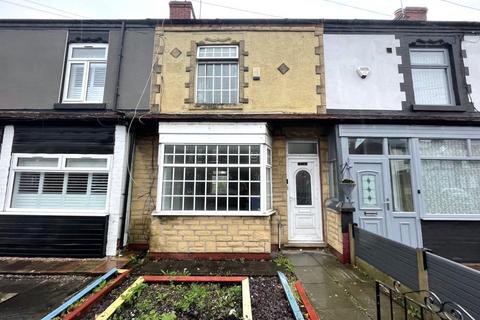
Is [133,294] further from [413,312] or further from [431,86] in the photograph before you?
[431,86]

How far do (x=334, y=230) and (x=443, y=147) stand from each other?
352 cm

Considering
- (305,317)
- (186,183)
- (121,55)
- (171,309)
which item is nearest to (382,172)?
(305,317)

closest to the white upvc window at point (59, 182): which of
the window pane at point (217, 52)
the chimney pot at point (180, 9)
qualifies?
the window pane at point (217, 52)

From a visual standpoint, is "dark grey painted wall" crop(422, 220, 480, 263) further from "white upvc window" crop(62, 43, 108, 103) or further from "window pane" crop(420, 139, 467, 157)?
"white upvc window" crop(62, 43, 108, 103)

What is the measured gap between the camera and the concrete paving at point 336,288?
3.33 metres

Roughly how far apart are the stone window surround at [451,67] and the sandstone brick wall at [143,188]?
A: 697cm

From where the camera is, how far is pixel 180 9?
734cm

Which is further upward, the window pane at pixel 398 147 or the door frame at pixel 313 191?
the window pane at pixel 398 147

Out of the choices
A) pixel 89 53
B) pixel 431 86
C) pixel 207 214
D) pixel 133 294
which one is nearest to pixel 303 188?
pixel 207 214

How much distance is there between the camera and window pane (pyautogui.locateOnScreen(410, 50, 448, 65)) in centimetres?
676

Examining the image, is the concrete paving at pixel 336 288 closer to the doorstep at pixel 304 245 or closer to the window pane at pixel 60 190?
the doorstep at pixel 304 245

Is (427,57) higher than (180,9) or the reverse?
the reverse

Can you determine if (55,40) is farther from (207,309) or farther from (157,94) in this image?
(207,309)

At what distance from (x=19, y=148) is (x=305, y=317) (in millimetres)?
7397
